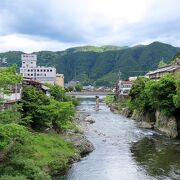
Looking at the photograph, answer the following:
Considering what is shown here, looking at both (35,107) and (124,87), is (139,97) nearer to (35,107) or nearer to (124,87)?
(35,107)

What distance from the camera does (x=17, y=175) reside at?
23.7 meters

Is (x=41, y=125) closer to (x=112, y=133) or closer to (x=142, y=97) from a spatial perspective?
(x=112, y=133)

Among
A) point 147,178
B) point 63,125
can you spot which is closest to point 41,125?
point 63,125

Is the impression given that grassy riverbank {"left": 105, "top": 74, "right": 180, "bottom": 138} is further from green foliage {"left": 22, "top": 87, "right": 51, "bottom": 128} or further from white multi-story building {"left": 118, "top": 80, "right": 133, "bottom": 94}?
white multi-story building {"left": 118, "top": 80, "right": 133, "bottom": 94}

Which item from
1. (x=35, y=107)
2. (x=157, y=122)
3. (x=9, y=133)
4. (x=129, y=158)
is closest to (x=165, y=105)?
(x=157, y=122)

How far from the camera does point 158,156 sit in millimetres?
38594

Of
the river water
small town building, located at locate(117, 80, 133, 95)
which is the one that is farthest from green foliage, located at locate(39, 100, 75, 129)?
small town building, located at locate(117, 80, 133, 95)

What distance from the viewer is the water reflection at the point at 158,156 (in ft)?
104

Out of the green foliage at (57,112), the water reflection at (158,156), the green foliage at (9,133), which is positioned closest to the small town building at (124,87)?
the water reflection at (158,156)

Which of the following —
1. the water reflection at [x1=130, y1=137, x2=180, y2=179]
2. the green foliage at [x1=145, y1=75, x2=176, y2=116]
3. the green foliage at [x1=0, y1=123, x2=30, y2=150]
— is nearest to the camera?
the green foliage at [x1=0, y1=123, x2=30, y2=150]

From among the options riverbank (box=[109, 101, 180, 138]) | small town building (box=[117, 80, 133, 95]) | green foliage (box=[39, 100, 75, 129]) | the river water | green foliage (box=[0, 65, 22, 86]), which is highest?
green foliage (box=[0, 65, 22, 86])

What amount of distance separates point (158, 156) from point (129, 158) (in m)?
3.18

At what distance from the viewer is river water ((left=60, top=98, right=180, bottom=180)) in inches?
1223

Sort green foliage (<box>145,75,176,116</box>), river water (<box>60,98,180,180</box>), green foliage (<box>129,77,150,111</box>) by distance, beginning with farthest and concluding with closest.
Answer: green foliage (<box>129,77,150,111</box>)
green foliage (<box>145,75,176,116</box>)
river water (<box>60,98,180,180</box>)
